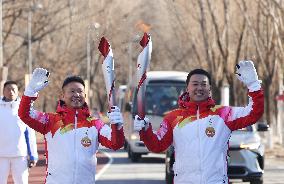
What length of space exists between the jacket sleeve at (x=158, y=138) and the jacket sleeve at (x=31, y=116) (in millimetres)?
858

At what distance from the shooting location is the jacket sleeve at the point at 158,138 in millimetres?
7582

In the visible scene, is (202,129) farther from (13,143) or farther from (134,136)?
(134,136)

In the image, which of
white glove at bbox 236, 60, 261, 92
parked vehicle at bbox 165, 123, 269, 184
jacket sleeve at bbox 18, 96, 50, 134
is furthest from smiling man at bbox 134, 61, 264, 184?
parked vehicle at bbox 165, 123, 269, 184

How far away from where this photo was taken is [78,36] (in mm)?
56625

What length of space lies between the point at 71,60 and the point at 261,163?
41.6 meters

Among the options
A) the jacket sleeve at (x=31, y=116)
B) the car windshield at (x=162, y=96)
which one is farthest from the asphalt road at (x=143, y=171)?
the jacket sleeve at (x=31, y=116)

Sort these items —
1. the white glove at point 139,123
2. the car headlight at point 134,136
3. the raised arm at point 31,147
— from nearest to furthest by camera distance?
the white glove at point 139,123 → the raised arm at point 31,147 → the car headlight at point 134,136

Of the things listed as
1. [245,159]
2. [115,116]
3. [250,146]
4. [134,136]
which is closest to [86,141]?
[115,116]

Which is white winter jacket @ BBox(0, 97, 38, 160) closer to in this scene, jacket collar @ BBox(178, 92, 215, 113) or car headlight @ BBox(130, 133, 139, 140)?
jacket collar @ BBox(178, 92, 215, 113)

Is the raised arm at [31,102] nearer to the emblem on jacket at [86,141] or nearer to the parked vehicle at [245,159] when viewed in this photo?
the emblem on jacket at [86,141]

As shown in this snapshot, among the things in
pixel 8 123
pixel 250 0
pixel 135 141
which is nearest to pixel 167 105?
pixel 135 141

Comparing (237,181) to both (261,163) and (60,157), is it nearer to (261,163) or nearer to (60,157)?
(261,163)

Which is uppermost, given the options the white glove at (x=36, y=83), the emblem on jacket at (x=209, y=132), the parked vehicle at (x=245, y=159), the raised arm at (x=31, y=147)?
the white glove at (x=36, y=83)

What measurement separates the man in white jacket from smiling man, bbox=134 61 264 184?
3.78 meters
